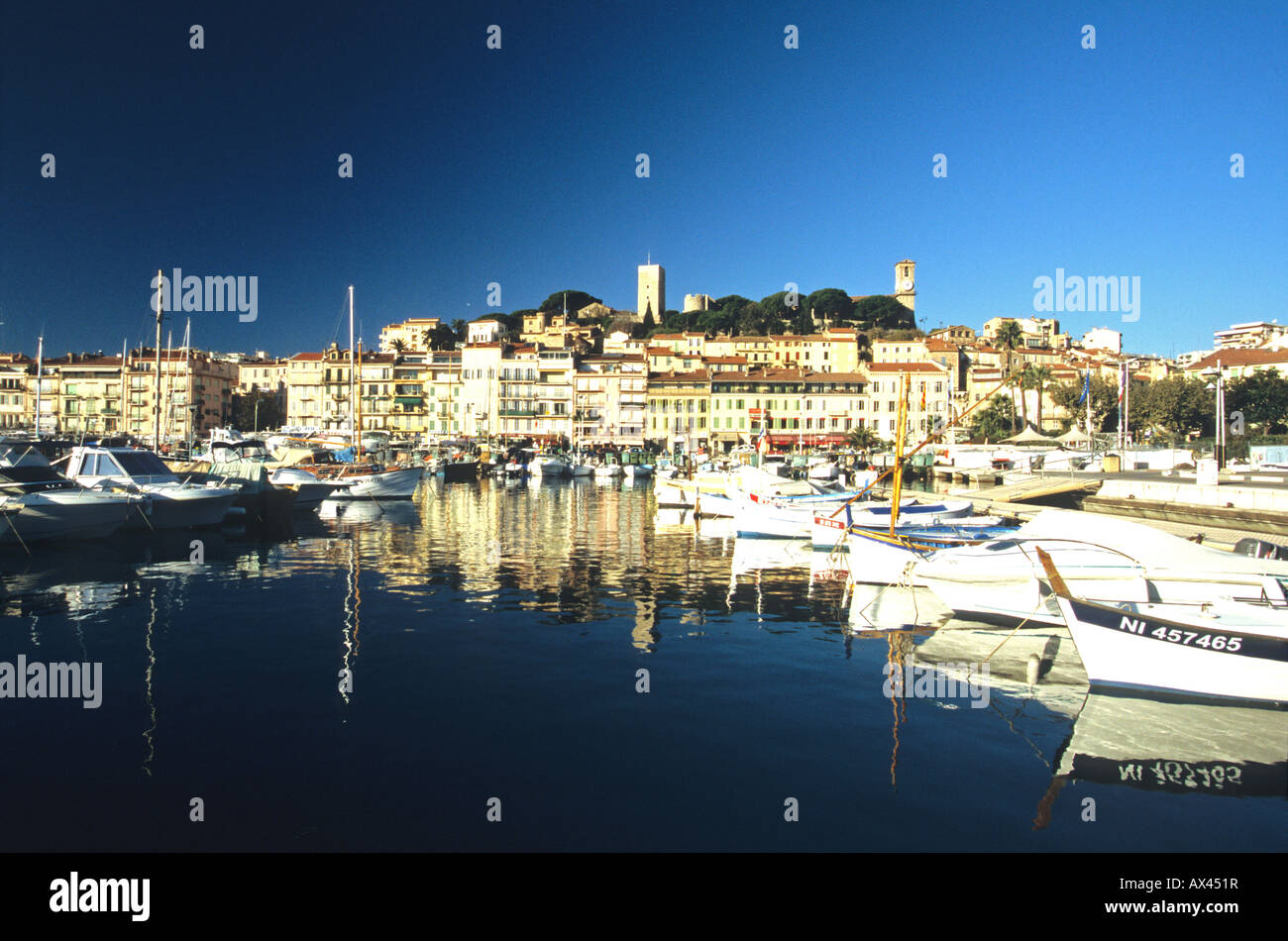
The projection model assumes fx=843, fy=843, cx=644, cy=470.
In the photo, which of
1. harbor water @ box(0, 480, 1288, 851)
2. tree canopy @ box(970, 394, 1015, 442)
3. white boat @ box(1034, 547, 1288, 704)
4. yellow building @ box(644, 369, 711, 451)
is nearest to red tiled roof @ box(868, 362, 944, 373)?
tree canopy @ box(970, 394, 1015, 442)

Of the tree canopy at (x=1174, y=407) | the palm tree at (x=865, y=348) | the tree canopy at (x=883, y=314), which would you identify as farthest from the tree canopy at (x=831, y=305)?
the tree canopy at (x=1174, y=407)

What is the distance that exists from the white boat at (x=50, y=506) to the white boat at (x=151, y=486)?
79cm

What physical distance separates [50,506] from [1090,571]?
88.0 feet

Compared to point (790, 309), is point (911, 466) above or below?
below

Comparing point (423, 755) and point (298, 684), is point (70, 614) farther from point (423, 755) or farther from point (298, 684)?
point (423, 755)

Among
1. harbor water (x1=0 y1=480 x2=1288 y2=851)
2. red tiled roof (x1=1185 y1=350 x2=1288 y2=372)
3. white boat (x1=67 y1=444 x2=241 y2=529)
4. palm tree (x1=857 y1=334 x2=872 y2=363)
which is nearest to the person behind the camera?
harbor water (x1=0 y1=480 x2=1288 y2=851)

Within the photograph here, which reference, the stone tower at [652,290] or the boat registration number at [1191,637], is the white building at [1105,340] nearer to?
the stone tower at [652,290]

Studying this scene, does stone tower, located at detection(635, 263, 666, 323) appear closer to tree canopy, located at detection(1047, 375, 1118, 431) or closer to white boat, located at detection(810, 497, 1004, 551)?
tree canopy, located at detection(1047, 375, 1118, 431)

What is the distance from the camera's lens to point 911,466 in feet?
250

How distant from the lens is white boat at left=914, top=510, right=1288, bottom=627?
1347 cm

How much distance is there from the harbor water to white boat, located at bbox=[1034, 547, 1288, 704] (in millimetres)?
423
